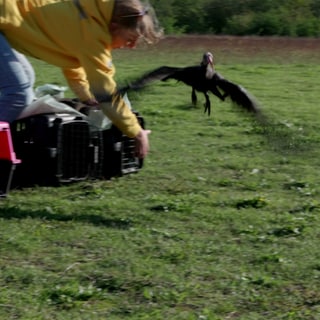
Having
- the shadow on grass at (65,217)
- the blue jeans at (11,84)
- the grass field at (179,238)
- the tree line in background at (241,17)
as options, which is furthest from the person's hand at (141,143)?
the tree line in background at (241,17)

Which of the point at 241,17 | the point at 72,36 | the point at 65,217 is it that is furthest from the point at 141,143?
the point at 241,17

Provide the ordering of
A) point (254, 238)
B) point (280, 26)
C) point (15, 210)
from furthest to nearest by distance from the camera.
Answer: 1. point (280, 26)
2. point (15, 210)
3. point (254, 238)

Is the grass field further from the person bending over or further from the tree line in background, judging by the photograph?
the tree line in background

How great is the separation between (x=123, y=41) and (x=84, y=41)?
236 mm

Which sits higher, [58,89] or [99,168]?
[58,89]

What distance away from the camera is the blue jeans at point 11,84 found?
17.1 ft

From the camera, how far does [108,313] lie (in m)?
3.71

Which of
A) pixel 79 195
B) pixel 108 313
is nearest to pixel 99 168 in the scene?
pixel 79 195

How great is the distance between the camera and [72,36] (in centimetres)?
502

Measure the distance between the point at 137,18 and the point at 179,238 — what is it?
125cm

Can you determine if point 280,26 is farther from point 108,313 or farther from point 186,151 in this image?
point 108,313

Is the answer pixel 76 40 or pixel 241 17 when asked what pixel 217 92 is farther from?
pixel 241 17

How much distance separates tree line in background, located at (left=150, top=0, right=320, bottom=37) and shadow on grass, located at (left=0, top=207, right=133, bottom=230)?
8852 mm

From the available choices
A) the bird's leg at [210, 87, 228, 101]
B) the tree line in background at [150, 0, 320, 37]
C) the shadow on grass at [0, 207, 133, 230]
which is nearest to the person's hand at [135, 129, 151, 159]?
the shadow on grass at [0, 207, 133, 230]
